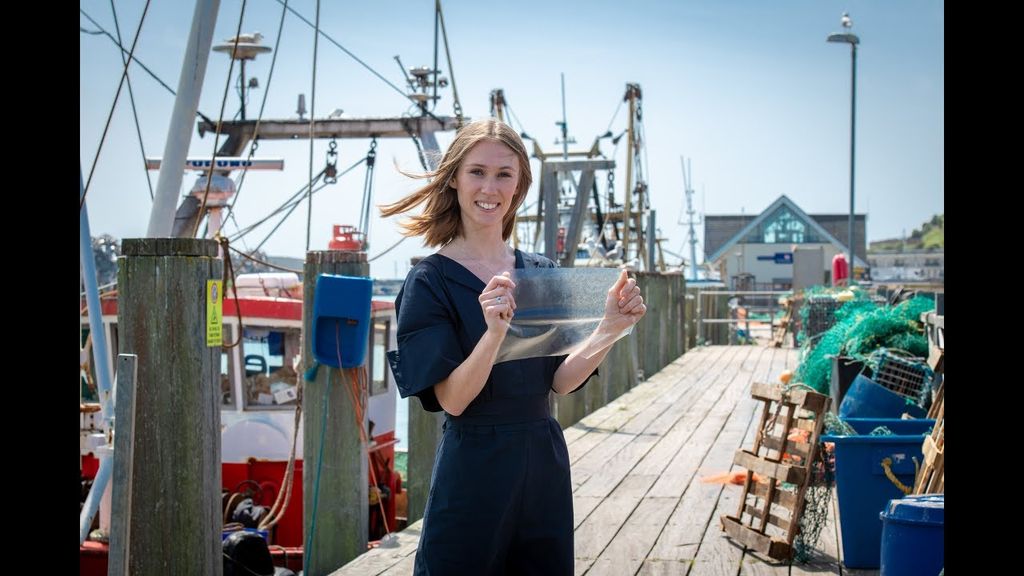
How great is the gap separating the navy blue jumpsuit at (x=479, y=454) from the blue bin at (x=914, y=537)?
5.46ft

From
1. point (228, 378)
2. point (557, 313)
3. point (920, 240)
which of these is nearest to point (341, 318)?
point (557, 313)

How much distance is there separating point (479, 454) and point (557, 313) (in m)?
0.36

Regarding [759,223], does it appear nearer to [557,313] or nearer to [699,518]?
[699,518]

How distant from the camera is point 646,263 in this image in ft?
91.6

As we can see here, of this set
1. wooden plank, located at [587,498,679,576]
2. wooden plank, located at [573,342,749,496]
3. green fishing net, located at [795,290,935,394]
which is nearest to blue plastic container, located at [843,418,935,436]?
wooden plank, located at [587,498,679,576]

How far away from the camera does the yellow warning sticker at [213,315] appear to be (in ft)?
13.2

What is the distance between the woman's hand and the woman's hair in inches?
14.5

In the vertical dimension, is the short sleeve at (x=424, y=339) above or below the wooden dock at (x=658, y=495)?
above

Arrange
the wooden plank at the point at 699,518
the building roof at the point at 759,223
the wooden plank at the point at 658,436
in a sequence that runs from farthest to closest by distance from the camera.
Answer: the building roof at the point at 759,223
the wooden plank at the point at 658,436
the wooden plank at the point at 699,518

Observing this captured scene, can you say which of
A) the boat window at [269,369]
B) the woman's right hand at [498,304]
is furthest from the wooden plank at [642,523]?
the boat window at [269,369]

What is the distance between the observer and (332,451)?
17.1 feet

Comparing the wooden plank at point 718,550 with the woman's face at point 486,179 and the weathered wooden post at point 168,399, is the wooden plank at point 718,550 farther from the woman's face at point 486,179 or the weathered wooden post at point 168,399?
the woman's face at point 486,179
